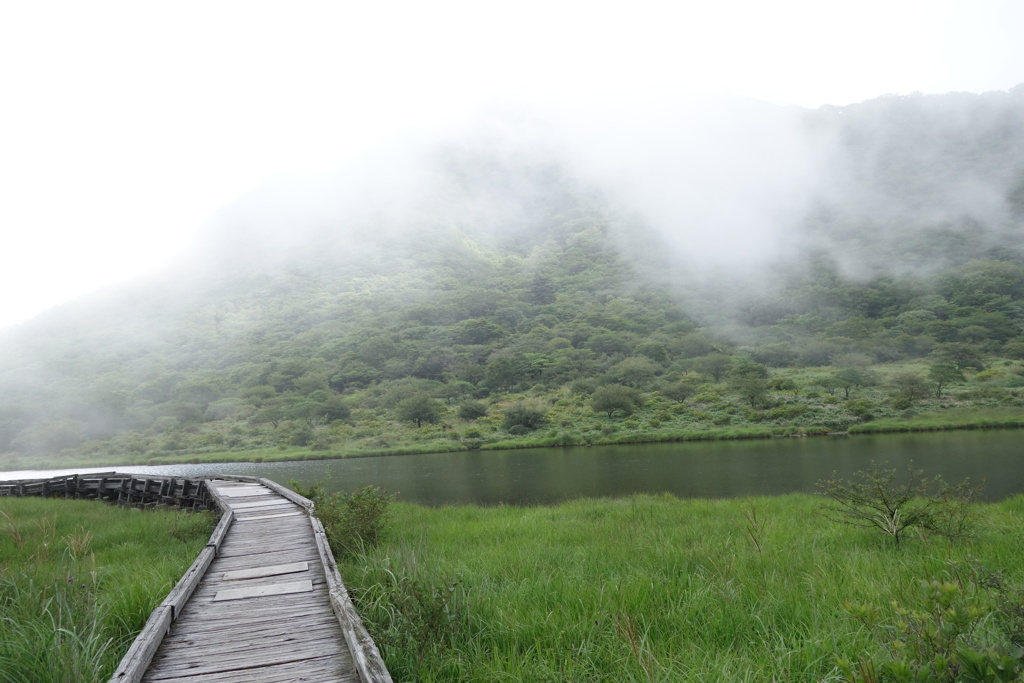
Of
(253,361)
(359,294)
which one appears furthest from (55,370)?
(359,294)

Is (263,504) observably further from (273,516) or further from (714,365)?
(714,365)

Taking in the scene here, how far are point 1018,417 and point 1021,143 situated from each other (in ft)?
697

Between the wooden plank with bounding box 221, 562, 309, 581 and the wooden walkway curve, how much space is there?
1 cm

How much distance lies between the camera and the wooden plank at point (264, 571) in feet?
20.5

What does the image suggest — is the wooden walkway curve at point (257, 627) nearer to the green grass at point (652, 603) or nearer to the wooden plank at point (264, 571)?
the wooden plank at point (264, 571)

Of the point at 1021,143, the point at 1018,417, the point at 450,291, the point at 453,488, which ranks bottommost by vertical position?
the point at 1018,417

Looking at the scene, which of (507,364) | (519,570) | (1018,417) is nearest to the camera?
(519,570)

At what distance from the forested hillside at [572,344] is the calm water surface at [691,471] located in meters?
18.0

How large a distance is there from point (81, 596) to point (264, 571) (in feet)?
6.60

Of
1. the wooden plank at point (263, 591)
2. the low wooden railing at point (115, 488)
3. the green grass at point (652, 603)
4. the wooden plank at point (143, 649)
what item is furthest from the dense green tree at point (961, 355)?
the wooden plank at point (143, 649)

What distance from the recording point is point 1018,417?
46.8m

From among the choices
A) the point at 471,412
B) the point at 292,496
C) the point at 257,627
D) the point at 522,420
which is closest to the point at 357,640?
the point at 257,627

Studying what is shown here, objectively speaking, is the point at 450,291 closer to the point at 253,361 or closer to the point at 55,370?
the point at 253,361

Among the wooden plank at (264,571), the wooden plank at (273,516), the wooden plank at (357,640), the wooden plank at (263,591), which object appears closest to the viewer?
the wooden plank at (357,640)
